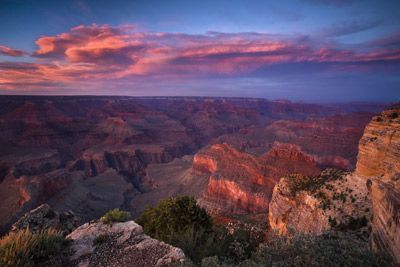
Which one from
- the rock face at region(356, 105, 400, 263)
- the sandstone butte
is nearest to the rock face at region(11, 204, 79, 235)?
the sandstone butte

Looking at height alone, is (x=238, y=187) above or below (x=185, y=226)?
below

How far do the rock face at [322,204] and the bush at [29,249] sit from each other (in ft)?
38.1

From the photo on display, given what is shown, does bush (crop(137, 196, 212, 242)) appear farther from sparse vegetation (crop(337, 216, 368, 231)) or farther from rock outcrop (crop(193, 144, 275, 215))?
rock outcrop (crop(193, 144, 275, 215))

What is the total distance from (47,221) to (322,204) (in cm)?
1781

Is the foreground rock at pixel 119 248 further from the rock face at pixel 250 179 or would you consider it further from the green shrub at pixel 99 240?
the rock face at pixel 250 179

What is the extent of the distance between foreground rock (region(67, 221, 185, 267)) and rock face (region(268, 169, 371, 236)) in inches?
351

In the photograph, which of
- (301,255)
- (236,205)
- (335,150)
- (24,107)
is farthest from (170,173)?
(24,107)

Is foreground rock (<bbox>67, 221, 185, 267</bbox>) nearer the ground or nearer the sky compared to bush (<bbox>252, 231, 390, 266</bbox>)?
nearer the ground

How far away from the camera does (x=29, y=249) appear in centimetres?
805

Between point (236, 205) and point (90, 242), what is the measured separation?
39.1 meters

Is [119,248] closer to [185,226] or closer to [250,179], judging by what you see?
[185,226]

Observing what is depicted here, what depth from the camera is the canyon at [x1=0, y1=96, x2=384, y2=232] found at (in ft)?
156

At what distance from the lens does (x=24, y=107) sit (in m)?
117

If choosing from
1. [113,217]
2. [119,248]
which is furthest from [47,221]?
[119,248]
